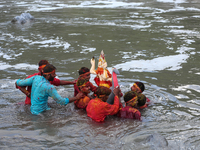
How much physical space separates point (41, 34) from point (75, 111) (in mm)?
8839

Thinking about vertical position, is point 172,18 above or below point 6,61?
above

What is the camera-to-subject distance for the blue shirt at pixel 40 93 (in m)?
4.94

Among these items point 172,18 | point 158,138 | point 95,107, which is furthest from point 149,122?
point 172,18

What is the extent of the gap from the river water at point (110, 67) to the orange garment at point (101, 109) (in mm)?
165

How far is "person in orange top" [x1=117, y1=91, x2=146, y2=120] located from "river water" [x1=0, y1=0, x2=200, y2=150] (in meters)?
0.14

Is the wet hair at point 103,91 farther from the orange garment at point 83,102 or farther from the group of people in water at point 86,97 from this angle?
the orange garment at point 83,102

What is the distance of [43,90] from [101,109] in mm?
1236

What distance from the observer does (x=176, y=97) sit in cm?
606

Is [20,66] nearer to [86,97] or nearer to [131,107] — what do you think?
[86,97]

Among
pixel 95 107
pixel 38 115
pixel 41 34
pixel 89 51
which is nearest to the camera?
pixel 95 107

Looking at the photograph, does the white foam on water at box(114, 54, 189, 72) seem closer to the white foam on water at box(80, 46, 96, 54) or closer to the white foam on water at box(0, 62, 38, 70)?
the white foam on water at box(80, 46, 96, 54)

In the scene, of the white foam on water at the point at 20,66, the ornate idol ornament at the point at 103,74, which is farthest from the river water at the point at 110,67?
the ornate idol ornament at the point at 103,74

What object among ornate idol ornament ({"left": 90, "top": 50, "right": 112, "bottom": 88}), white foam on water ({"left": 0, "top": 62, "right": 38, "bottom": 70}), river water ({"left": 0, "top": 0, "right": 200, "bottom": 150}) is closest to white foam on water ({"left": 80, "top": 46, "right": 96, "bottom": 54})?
river water ({"left": 0, "top": 0, "right": 200, "bottom": 150})

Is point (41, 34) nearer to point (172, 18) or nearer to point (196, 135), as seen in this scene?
point (172, 18)
